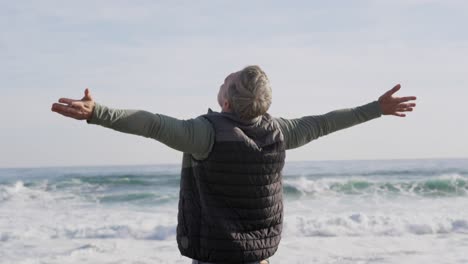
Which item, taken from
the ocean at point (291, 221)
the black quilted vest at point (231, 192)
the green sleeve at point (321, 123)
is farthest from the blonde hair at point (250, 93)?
the ocean at point (291, 221)

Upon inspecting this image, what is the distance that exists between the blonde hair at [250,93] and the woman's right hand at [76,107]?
592mm

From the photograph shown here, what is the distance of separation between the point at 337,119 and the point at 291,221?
8182 mm

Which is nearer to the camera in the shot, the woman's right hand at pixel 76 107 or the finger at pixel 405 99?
the woman's right hand at pixel 76 107

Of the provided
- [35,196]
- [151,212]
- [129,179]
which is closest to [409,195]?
[151,212]

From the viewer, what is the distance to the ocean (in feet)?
26.0

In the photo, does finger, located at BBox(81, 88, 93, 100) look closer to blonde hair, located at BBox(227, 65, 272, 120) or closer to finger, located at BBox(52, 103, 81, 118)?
finger, located at BBox(52, 103, 81, 118)

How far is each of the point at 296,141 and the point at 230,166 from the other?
0.43m

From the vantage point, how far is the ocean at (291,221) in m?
7.92

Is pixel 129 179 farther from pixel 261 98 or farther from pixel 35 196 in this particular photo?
pixel 261 98

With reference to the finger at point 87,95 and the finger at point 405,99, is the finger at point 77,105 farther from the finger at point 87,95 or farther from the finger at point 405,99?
the finger at point 405,99

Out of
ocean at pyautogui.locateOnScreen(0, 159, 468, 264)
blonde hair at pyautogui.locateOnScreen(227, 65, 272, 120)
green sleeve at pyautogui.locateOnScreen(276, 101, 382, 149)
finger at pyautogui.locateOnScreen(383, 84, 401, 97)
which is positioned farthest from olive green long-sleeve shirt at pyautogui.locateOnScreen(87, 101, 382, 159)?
ocean at pyautogui.locateOnScreen(0, 159, 468, 264)

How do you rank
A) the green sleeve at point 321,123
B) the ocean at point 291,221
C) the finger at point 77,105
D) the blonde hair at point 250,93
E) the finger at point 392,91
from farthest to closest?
the ocean at point 291,221, the finger at point 392,91, the green sleeve at point 321,123, the blonde hair at point 250,93, the finger at point 77,105

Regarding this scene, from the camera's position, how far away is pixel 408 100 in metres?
3.01

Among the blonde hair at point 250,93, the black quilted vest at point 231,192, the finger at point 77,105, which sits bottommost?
the black quilted vest at point 231,192
